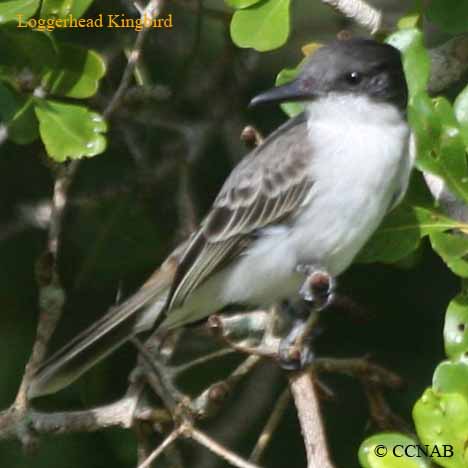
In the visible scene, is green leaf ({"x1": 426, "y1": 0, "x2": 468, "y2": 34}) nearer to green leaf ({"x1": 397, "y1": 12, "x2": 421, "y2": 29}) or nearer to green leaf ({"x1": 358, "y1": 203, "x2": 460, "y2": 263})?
green leaf ({"x1": 397, "y1": 12, "x2": 421, "y2": 29})

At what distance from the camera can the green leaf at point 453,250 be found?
10.9ft

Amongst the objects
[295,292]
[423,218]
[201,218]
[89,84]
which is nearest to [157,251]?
[201,218]

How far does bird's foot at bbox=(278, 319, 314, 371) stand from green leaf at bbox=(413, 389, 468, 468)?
499mm

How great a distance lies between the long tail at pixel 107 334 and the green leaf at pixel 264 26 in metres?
0.82

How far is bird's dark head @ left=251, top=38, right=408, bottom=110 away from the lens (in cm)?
375

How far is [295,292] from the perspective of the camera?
13.2ft

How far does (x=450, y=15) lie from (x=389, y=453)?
1.26 m

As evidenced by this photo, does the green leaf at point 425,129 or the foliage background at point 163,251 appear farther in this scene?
the foliage background at point 163,251

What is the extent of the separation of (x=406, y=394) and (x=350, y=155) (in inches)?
38.8

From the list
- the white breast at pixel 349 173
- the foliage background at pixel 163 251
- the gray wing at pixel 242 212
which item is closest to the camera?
the white breast at pixel 349 173

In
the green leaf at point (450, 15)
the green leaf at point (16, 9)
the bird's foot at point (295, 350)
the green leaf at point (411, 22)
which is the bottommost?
the bird's foot at point (295, 350)

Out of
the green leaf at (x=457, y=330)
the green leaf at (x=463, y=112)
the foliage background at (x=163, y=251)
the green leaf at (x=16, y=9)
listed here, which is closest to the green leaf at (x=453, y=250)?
the green leaf at (x=457, y=330)

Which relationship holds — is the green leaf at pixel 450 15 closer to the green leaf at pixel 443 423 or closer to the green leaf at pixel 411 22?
the green leaf at pixel 411 22

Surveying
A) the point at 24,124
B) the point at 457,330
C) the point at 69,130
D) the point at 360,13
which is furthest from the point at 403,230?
the point at 24,124
